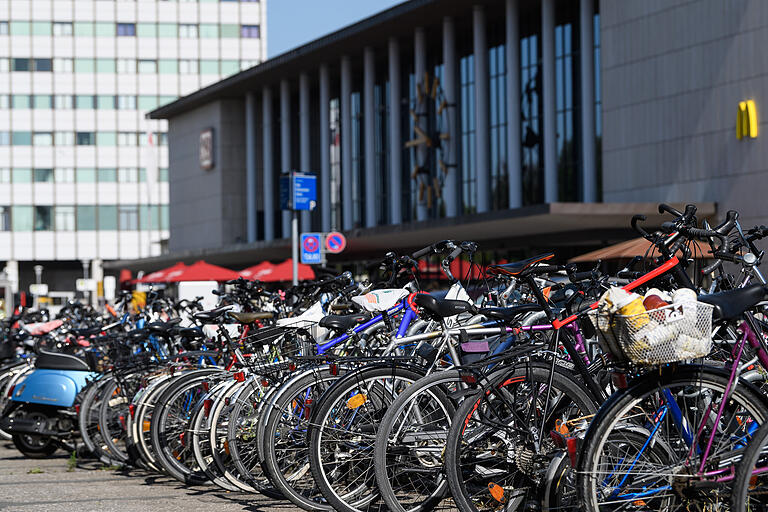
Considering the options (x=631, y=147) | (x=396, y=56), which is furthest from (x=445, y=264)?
(x=396, y=56)

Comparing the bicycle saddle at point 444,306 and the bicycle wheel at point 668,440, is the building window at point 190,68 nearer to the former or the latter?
the bicycle saddle at point 444,306

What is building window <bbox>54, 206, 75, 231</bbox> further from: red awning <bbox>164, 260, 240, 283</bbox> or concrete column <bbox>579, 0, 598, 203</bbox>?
concrete column <bbox>579, 0, 598, 203</bbox>

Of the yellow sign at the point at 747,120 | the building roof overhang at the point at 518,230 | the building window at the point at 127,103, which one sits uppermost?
the building window at the point at 127,103

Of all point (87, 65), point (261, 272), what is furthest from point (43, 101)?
point (261, 272)

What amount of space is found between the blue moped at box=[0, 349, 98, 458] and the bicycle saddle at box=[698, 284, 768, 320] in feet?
22.3

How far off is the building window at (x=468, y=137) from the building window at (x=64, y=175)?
154 feet

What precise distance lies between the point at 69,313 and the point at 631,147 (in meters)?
19.4

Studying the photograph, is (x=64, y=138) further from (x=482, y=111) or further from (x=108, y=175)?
(x=482, y=111)

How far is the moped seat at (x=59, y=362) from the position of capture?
414 inches

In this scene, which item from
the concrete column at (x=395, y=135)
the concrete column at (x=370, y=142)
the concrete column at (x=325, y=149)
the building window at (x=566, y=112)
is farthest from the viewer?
the concrete column at (x=325, y=149)

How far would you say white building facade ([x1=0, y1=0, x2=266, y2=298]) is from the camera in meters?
80.6

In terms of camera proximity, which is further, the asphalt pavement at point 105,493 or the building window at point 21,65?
the building window at point 21,65

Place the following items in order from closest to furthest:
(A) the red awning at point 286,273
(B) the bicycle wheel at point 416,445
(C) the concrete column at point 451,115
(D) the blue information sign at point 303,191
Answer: (B) the bicycle wheel at point 416,445
(D) the blue information sign at point 303,191
(A) the red awning at point 286,273
(C) the concrete column at point 451,115

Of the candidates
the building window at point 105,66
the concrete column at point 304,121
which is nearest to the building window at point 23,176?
the building window at point 105,66
